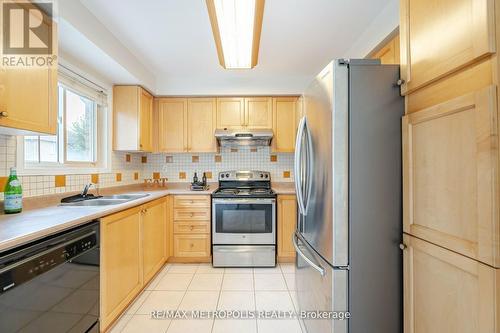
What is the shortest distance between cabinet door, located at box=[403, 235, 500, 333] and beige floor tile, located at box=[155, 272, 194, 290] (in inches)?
76.8

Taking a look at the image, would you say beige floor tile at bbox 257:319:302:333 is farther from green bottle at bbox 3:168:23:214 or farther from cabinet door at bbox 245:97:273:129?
cabinet door at bbox 245:97:273:129

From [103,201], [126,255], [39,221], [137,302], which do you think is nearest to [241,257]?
[137,302]

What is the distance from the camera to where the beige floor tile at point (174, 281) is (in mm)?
2273

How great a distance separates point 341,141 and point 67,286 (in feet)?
5.32

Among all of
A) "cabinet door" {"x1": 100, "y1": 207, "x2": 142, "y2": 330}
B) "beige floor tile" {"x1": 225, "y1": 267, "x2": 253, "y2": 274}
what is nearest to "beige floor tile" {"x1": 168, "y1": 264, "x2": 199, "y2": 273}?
"beige floor tile" {"x1": 225, "y1": 267, "x2": 253, "y2": 274}

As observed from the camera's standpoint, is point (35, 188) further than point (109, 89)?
No

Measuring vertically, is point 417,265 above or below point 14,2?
below

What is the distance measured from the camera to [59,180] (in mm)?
1903

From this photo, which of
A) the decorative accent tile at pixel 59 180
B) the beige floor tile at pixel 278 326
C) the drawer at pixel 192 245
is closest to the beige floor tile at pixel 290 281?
the beige floor tile at pixel 278 326

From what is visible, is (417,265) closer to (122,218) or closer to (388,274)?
(388,274)

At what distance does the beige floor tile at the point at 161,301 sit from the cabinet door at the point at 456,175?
1932mm

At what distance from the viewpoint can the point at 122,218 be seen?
1751mm

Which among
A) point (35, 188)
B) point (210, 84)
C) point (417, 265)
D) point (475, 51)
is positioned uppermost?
point (210, 84)

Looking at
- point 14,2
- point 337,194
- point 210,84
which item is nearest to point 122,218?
point 14,2
